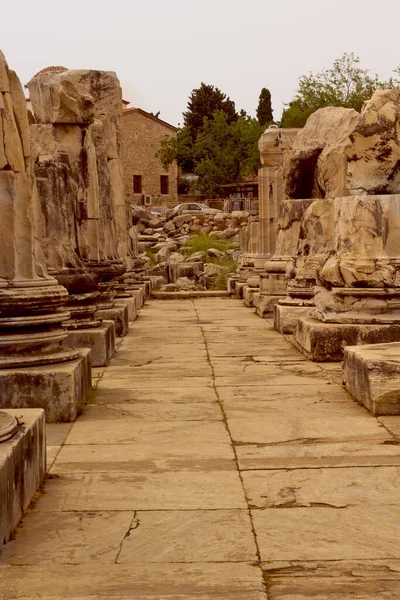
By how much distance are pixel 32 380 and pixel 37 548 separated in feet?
8.33

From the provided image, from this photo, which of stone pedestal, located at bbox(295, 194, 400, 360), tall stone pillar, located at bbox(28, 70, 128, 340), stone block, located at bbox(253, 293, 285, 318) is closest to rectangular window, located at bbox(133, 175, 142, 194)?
stone block, located at bbox(253, 293, 285, 318)

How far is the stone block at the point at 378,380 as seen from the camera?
5781 mm

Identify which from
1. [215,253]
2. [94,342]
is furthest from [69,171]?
[215,253]

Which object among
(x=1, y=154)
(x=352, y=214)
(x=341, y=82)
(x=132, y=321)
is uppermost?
(x=341, y=82)

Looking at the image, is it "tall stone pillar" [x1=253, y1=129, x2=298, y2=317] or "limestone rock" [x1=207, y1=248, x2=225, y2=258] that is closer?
"tall stone pillar" [x1=253, y1=129, x2=298, y2=317]

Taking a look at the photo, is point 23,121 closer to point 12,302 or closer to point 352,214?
point 12,302

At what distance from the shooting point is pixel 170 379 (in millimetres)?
7562

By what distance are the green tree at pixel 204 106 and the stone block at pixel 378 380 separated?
65.1 metres

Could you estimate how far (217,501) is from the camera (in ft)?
13.1

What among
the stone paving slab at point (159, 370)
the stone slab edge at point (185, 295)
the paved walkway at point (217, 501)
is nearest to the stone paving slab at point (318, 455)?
the paved walkway at point (217, 501)

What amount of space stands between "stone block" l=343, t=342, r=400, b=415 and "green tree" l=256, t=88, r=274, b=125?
65.8 metres

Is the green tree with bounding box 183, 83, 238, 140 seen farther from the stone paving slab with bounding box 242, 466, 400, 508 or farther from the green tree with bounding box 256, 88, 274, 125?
the stone paving slab with bounding box 242, 466, 400, 508

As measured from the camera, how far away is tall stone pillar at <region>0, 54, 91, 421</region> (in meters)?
5.90

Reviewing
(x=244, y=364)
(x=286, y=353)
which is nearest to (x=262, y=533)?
(x=244, y=364)
